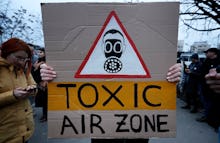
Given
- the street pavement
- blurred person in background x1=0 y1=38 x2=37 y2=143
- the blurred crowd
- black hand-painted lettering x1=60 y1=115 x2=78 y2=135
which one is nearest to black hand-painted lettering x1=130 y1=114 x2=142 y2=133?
black hand-painted lettering x1=60 y1=115 x2=78 y2=135

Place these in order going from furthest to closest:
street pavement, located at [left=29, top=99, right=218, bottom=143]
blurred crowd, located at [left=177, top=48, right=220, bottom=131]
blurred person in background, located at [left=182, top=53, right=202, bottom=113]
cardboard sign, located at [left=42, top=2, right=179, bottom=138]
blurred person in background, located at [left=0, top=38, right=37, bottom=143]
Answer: blurred person in background, located at [left=182, top=53, right=202, bottom=113]
blurred crowd, located at [left=177, top=48, right=220, bottom=131]
street pavement, located at [left=29, top=99, right=218, bottom=143]
blurred person in background, located at [left=0, top=38, right=37, bottom=143]
cardboard sign, located at [left=42, top=2, right=179, bottom=138]

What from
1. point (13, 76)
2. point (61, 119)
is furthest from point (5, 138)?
point (61, 119)

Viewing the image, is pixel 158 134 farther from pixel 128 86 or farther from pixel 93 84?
pixel 93 84

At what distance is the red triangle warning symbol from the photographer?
1.61 meters

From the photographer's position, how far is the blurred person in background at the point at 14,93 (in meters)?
1.94

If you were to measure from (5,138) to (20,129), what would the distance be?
129 mm

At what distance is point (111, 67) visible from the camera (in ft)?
5.40

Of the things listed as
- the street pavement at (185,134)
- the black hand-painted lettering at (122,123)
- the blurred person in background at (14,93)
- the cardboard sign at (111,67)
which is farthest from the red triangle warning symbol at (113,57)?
the street pavement at (185,134)

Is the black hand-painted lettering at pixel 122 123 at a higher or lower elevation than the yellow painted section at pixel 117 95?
lower

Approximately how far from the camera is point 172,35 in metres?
1.59

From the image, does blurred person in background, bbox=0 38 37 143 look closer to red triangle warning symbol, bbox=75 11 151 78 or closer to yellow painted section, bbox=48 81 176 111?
yellow painted section, bbox=48 81 176 111

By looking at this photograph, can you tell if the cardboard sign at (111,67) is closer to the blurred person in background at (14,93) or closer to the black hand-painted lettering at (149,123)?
the black hand-painted lettering at (149,123)

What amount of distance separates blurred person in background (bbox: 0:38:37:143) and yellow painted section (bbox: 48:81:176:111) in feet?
1.36

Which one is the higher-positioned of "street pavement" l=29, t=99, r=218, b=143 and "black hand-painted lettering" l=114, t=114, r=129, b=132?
"black hand-painted lettering" l=114, t=114, r=129, b=132
